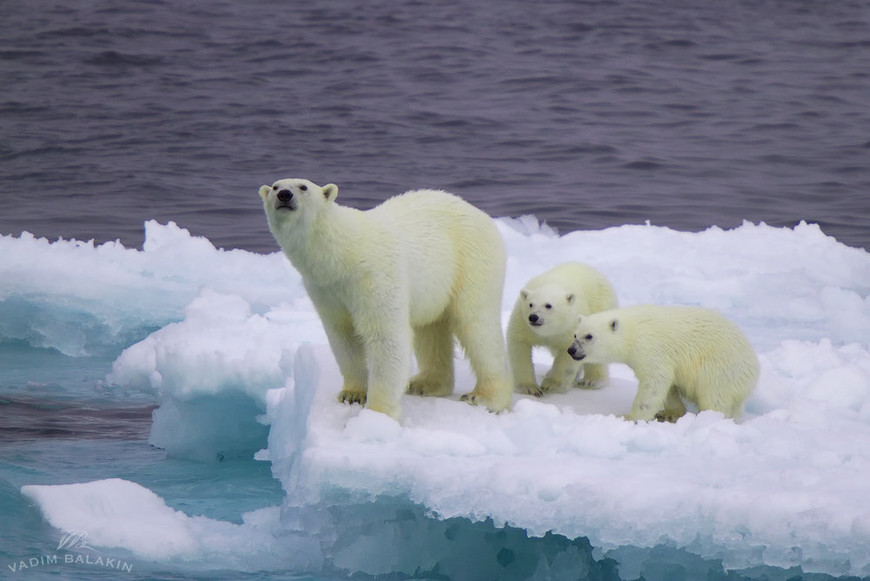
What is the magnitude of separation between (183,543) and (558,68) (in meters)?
18.9

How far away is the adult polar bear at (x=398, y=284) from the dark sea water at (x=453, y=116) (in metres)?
8.75

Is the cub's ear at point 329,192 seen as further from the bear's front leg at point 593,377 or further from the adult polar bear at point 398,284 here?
the bear's front leg at point 593,377

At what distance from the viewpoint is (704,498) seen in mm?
4094

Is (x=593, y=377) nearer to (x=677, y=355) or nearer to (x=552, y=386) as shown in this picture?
(x=552, y=386)

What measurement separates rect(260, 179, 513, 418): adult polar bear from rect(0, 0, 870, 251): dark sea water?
8752 mm

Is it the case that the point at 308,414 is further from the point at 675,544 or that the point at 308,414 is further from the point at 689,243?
the point at 689,243

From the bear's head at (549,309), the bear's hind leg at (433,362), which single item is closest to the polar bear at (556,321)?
the bear's head at (549,309)

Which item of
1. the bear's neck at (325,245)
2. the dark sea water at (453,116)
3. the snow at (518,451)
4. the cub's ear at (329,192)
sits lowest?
the snow at (518,451)

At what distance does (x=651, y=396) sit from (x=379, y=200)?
11.3 metres

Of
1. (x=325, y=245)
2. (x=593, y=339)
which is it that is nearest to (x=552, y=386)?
(x=593, y=339)

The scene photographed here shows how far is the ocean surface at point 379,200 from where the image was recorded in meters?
4.46

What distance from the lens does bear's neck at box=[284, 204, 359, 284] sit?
4695 millimetres

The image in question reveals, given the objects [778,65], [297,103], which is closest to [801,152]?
[778,65]

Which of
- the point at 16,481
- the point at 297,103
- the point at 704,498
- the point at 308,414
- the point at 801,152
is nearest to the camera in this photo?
the point at 704,498
